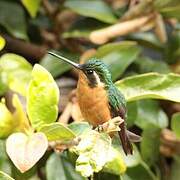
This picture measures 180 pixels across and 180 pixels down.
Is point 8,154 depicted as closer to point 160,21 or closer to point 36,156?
point 36,156

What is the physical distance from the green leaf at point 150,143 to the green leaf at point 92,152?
247 millimetres

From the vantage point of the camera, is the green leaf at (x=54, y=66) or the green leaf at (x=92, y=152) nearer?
the green leaf at (x=92, y=152)

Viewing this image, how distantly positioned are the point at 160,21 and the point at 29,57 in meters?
0.27

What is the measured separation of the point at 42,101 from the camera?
0.70 meters

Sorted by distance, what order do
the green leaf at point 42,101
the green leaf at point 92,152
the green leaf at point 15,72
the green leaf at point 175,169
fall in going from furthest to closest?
the green leaf at point 175,169
the green leaf at point 15,72
the green leaf at point 42,101
the green leaf at point 92,152

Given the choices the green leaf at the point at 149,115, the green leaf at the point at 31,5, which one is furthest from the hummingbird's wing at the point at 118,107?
the green leaf at the point at 31,5

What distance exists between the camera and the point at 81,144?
60cm

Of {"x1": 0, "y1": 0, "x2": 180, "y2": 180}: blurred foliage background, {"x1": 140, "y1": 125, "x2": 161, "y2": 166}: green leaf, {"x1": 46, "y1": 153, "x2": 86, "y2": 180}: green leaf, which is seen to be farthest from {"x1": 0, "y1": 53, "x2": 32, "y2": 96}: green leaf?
{"x1": 140, "y1": 125, "x2": 161, "y2": 166}: green leaf

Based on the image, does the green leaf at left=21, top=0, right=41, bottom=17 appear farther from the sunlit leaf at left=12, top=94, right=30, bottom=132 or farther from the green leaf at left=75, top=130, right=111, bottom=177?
the green leaf at left=75, top=130, right=111, bottom=177

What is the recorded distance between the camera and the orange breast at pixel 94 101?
64cm

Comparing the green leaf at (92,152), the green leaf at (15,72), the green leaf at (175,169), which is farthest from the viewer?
the green leaf at (175,169)

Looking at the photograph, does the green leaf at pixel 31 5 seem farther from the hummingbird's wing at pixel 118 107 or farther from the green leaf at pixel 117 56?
the hummingbird's wing at pixel 118 107

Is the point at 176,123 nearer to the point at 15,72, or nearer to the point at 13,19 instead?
the point at 15,72

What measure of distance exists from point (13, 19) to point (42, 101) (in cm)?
32
